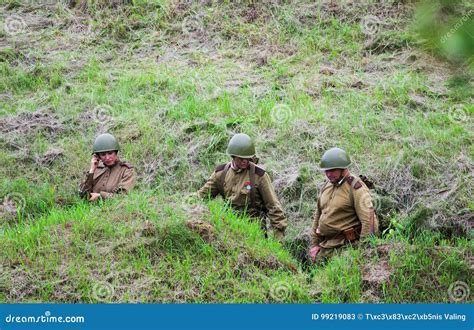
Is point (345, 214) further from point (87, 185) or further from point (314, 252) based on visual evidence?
point (87, 185)

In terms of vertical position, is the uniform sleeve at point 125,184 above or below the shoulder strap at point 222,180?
below

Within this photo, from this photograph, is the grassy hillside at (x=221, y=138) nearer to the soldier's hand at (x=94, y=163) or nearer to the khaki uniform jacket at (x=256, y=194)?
the khaki uniform jacket at (x=256, y=194)

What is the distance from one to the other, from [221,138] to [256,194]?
299 centimetres

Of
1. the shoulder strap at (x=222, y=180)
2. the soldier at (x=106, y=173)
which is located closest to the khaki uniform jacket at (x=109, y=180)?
the soldier at (x=106, y=173)

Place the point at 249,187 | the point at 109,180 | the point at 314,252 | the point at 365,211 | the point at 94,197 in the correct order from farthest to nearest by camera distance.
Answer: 1. the point at 109,180
2. the point at 94,197
3. the point at 249,187
4. the point at 314,252
5. the point at 365,211

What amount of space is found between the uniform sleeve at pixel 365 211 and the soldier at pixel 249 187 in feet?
3.50

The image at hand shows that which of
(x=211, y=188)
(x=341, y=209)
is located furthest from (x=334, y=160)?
(x=211, y=188)

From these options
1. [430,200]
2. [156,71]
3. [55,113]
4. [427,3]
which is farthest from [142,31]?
[427,3]

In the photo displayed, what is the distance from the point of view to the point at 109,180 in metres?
9.76

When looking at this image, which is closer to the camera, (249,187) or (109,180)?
(249,187)

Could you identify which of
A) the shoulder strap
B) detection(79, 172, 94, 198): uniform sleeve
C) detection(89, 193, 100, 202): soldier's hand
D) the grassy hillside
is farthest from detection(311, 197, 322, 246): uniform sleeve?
detection(79, 172, 94, 198): uniform sleeve

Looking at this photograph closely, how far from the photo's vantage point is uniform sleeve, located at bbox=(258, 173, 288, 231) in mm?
8781

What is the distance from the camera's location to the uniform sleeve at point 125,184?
31.1 feet

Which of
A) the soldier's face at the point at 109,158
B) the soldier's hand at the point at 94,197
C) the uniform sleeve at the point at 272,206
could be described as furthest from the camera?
the soldier's face at the point at 109,158
